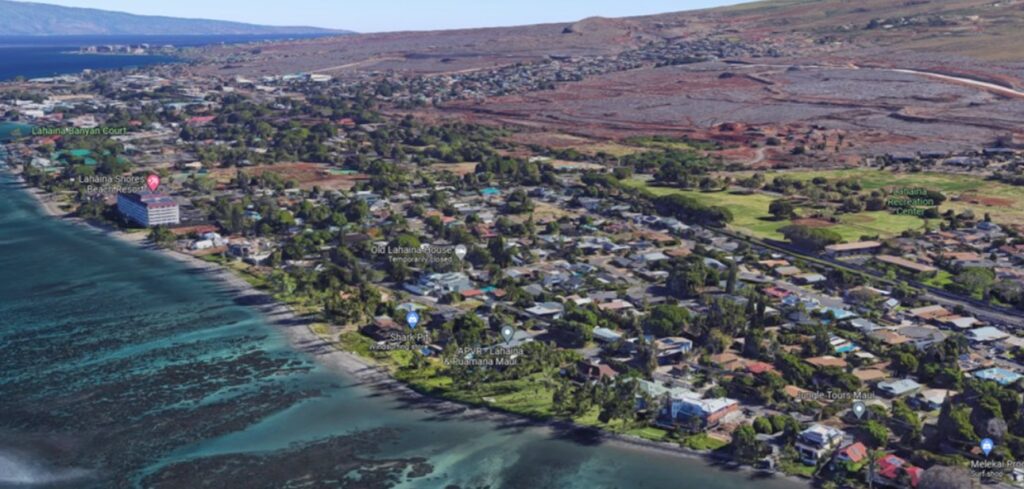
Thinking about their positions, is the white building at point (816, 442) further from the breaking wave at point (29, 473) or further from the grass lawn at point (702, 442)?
the breaking wave at point (29, 473)

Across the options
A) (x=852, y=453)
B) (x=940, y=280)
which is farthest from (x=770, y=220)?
(x=852, y=453)

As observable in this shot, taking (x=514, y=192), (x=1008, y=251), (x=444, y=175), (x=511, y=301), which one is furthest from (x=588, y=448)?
(x=444, y=175)

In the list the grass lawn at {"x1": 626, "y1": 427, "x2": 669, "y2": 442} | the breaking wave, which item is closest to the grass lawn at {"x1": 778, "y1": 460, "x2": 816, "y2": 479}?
the grass lawn at {"x1": 626, "y1": 427, "x2": 669, "y2": 442}

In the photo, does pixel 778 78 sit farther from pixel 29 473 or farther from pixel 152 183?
pixel 29 473

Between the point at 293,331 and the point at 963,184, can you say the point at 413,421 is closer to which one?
the point at 293,331

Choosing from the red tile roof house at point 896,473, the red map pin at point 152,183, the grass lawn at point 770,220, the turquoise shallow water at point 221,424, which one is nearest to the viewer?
the red tile roof house at point 896,473

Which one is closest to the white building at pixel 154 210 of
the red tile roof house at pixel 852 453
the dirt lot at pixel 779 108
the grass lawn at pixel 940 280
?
the grass lawn at pixel 940 280

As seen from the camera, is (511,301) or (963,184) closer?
(511,301)

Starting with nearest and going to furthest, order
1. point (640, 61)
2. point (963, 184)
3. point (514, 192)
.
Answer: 1. point (514, 192)
2. point (963, 184)
3. point (640, 61)

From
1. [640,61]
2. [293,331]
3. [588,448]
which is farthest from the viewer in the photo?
[640,61]
